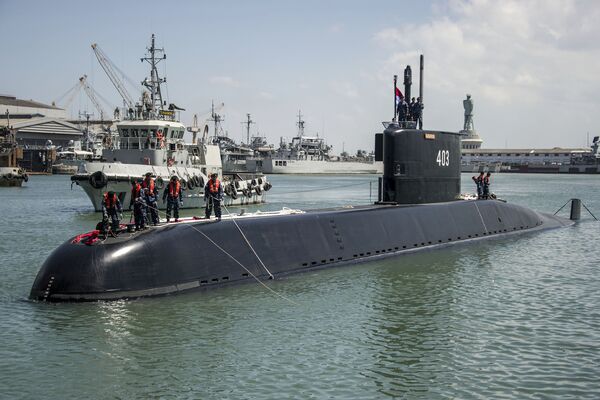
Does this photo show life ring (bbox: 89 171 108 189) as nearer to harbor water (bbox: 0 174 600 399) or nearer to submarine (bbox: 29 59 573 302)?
harbor water (bbox: 0 174 600 399)

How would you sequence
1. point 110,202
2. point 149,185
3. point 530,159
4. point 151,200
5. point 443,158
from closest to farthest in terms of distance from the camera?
point 110,202, point 151,200, point 149,185, point 443,158, point 530,159

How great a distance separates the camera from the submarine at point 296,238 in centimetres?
1273

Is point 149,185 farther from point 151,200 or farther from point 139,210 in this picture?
point 139,210

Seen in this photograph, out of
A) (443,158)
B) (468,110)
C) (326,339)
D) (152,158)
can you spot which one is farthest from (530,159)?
(326,339)

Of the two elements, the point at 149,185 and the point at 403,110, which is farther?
the point at 403,110

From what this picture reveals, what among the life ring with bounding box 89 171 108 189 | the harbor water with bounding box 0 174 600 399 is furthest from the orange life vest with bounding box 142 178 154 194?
the life ring with bounding box 89 171 108 189

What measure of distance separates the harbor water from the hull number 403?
4613 millimetres

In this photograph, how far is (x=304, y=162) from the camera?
12238 cm

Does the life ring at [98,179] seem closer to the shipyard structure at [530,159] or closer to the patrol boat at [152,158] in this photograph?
the patrol boat at [152,158]

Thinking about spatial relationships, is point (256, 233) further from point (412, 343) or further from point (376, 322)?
point (412, 343)

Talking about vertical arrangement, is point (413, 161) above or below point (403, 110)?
below

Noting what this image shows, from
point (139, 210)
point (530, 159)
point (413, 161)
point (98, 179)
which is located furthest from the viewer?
point (530, 159)

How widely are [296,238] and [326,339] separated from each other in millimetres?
5318

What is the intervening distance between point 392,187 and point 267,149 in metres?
117
